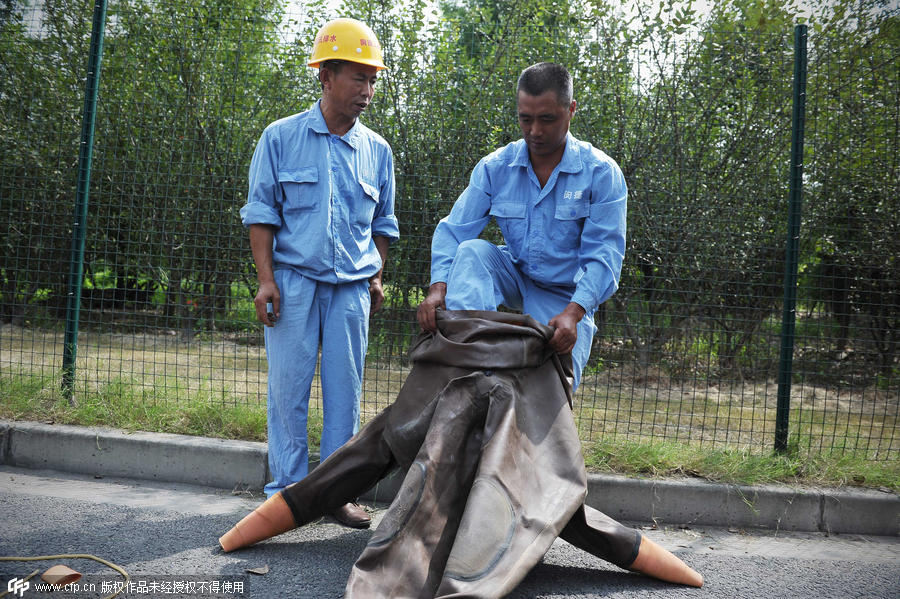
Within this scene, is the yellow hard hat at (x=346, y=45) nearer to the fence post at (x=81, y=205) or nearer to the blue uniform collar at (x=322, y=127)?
the blue uniform collar at (x=322, y=127)

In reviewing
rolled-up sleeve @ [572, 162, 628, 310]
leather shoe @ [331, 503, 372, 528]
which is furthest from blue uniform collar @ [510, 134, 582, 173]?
leather shoe @ [331, 503, 372, 528]

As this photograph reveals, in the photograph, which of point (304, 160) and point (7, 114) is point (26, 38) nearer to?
point (7, 114)

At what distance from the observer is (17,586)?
247 centimetres

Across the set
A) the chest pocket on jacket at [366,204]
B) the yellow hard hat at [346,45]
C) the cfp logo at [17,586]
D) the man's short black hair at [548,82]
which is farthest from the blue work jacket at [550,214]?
the cfp logo at [17,586]

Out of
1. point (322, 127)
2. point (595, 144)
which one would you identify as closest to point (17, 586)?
point (322, 127)

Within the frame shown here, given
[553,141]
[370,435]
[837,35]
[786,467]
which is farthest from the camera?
[837,35]

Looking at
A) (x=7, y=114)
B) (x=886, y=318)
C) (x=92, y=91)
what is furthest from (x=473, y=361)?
(x=7, y=114)

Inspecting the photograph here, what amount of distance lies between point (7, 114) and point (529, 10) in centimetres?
426

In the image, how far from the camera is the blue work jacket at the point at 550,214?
3.27 metres

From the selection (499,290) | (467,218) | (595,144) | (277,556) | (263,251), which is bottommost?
(277,556)

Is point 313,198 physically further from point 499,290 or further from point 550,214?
point 550,214

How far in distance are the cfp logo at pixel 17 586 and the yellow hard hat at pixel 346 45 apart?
2.57 meters

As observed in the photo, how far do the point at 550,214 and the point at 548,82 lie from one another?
24.8 inches

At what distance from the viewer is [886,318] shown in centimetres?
555
